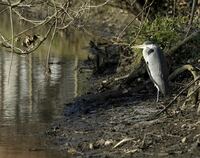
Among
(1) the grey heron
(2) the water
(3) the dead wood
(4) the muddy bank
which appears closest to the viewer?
(4) the muddy bank

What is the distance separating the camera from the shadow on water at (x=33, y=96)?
930 centimetres

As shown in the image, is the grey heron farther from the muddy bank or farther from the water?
the water

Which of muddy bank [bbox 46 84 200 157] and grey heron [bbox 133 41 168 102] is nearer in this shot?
muddy bank [bbox 46 84 200 157]

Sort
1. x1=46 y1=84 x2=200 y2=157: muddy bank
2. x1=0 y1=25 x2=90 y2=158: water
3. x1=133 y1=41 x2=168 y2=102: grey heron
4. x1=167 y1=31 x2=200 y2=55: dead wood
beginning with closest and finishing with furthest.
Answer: x1=46 y1=84 x2=200 y2=157: muddy bank
x1=0 y1=25 x2=90 y2=158: water
x1=133 y1=41 x2=168 y2=102: grey heron
x1=167 y1=31 x2=200 y2=55: dead wood

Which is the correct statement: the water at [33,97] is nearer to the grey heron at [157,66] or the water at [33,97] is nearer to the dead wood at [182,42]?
the grey heron at [157,66]

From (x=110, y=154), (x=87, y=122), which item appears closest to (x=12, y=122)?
(x=87, y=122)

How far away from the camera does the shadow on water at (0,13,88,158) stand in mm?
9297

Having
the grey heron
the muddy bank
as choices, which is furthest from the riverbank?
the grey heron

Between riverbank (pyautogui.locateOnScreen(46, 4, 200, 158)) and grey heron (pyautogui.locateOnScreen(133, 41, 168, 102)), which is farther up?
grey heron (pyautogui.locateOnScreen(133, 41, 168, 102))

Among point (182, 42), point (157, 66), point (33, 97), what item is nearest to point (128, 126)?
point (157, 66)

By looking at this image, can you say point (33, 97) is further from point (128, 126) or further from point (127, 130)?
point (127, 130)

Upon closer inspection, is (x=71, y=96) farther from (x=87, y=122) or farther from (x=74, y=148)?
(x=74, y=148)

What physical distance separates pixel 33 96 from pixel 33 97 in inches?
3.8

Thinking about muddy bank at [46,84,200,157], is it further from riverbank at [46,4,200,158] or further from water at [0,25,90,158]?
water at [0,25,90,158]
